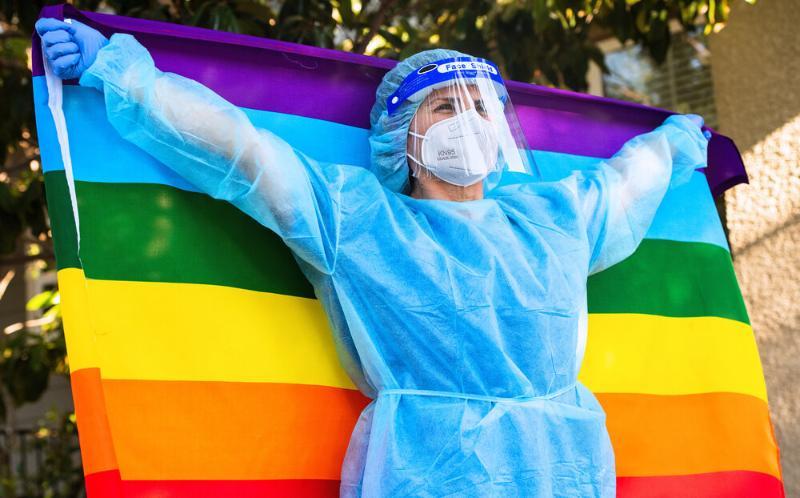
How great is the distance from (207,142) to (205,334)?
43 cm

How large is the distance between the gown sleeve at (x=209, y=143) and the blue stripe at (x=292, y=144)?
0.10 meters

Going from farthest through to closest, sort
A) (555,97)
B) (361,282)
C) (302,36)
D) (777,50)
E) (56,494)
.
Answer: (56,494) → (777,50) → (302,36) → (555,97) → (361,282)

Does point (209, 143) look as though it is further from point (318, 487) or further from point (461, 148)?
point (318, 487)

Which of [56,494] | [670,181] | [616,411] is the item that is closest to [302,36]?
[670,181]

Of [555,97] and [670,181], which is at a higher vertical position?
[555,97]

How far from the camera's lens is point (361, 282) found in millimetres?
2303

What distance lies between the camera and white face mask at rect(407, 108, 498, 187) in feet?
8.05

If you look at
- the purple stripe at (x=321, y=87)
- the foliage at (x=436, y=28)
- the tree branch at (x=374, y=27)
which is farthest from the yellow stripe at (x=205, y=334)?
the tree branch at (x=374, y=27)

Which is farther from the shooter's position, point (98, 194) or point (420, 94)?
point (420, 94)

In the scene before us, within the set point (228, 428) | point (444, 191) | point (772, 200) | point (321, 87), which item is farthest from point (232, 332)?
point (772, 200)

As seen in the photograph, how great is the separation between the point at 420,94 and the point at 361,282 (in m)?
0.50

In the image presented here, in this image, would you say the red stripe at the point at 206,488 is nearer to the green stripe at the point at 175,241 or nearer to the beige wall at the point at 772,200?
the green stripe at the point at 175,241

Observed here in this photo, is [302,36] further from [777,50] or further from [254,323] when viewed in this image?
[777,50]

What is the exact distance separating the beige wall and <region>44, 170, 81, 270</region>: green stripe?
2.51 m
